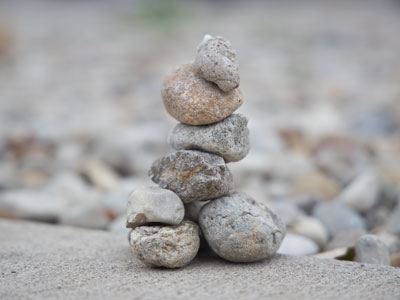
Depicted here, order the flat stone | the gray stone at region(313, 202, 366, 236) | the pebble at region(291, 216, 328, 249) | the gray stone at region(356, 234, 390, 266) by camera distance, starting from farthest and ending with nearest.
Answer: the gray stone at region(313, 202, 366, 236)
the pebble at region(291, 216, 328, 249)
the gray stone at region(356, 234, 390, 266)
the flat stone

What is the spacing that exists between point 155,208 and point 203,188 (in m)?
0.42

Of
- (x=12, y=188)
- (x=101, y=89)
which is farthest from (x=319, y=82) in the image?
(x=12, y=188)

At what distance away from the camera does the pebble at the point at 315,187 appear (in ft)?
20.8

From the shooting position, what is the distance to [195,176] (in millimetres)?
3723

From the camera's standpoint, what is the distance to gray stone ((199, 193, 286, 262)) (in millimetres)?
3602

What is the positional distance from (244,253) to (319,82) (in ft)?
40.6

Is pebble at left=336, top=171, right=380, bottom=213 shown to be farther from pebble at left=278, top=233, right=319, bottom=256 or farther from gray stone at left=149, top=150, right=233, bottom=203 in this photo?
gray stone at left=149, top=150, right=233, bottom=203

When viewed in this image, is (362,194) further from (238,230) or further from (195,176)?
(195,176)

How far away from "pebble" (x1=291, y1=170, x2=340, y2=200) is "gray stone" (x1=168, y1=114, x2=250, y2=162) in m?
2.64

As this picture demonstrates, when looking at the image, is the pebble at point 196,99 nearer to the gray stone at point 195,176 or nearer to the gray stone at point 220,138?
the gray stone at point 220,138

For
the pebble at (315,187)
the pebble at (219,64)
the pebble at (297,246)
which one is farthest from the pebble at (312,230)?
the pebble at (219,64)

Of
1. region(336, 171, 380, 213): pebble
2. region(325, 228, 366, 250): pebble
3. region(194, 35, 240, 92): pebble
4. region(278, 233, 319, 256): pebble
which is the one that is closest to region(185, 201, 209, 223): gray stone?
region(278, 233, 319, 256): pebble

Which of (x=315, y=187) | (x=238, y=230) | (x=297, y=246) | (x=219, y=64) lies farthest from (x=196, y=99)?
(x=315, y=187)

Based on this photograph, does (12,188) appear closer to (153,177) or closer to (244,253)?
(153,177)
